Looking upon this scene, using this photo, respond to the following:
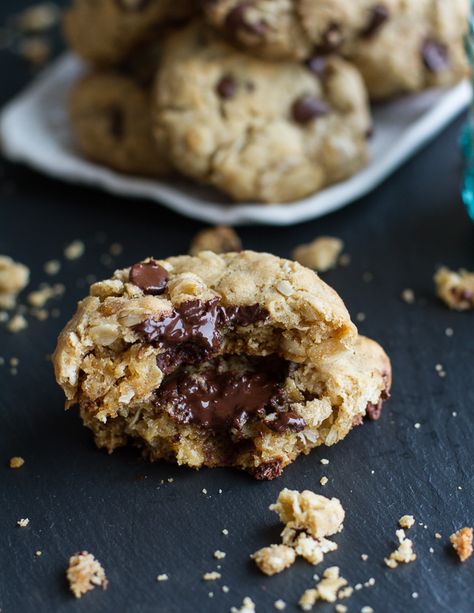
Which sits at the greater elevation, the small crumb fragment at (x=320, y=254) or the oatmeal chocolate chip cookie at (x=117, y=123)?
the small crumb fragment at (x=320, y=254)

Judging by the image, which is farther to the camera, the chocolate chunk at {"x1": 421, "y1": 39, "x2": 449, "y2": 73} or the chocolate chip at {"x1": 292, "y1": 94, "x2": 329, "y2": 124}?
the chocolate chunk at {"x1": 421, "y1": 39, "x2": 449, "y2": 73}

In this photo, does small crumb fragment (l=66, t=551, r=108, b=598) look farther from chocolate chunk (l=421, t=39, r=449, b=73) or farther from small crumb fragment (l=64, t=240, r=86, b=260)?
chocolate chunk (l=421, t=39, r=449, b=73)

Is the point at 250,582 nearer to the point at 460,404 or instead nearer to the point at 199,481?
the point at 199,481

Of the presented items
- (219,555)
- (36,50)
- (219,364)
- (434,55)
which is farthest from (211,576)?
(36,50)

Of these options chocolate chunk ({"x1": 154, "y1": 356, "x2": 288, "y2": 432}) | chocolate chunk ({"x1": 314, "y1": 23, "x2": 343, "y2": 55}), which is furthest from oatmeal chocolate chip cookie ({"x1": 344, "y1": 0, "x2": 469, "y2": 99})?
chocolate chunk ({"x1": 154, "y1": 356, "x2": 288, "y2": 432})

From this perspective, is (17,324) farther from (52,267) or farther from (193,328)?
(193,328)

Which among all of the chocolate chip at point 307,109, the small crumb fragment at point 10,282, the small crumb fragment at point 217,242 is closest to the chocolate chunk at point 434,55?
the chocolate chip at point 307,109

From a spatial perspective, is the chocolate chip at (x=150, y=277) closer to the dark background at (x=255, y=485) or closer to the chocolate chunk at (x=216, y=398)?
the chocolate chunk at (x=216, y=398)
